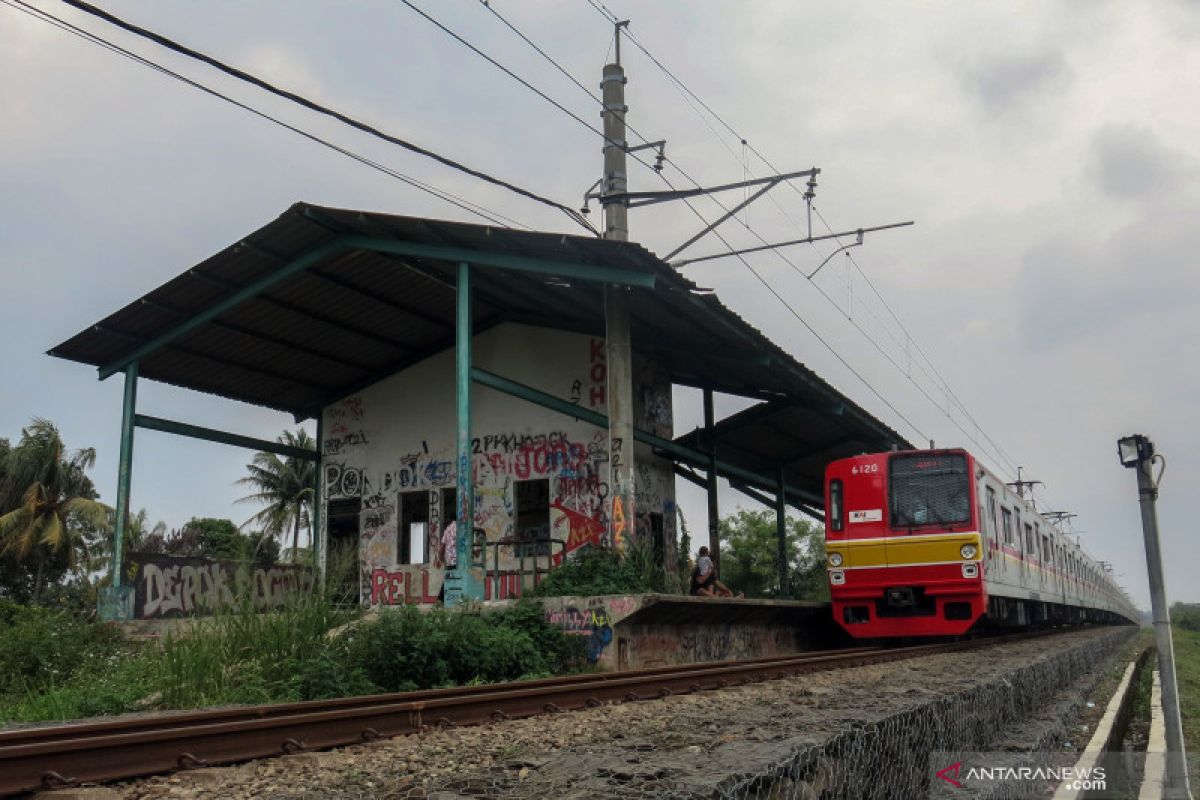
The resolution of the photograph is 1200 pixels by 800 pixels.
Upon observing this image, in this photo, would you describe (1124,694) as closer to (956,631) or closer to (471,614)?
(956,631)

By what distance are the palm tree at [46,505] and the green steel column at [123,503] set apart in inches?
1024

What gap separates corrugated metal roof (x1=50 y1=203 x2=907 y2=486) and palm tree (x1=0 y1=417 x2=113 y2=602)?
2410 cm

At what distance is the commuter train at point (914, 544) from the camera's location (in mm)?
15344

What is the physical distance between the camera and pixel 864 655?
14.0 m

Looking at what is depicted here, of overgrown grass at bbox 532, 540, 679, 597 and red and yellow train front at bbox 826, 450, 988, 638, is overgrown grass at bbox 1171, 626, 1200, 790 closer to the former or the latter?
red and yellow train front at bbox 826, 450, 988, 638

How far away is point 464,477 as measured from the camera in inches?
609

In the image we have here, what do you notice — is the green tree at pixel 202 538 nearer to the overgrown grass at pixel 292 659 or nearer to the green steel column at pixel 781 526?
the green steel column at pixel 781 526

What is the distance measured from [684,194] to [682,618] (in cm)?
676

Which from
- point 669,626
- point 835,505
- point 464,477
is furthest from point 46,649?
point 835,505

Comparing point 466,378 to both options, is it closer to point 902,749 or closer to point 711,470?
point 711,470

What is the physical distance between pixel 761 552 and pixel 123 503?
3520 cm

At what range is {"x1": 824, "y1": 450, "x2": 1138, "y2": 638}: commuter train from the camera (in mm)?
15344

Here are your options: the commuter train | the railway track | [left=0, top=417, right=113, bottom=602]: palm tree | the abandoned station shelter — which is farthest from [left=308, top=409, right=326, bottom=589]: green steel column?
[left=0, top=417, right=113, bottom=602]: palm tree

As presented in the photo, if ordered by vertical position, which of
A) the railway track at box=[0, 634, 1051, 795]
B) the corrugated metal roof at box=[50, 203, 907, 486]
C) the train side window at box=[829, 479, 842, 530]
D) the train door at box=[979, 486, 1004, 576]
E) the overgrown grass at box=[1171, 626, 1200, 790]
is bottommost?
the overgrown grass at box=[1171, 626, 1200, 790]
